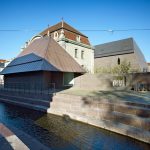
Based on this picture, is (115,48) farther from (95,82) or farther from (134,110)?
(134,110)

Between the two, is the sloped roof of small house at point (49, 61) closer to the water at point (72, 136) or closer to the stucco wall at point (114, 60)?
the water at point (72, 136)

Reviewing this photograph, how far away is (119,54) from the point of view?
130 ft

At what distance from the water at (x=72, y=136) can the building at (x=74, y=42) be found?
17.0 m

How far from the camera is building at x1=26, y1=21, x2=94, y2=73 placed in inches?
986

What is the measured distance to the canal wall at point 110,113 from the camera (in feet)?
23.0

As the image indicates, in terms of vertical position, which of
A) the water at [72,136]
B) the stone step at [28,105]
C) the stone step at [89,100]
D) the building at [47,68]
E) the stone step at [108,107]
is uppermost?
the building at [47,68]

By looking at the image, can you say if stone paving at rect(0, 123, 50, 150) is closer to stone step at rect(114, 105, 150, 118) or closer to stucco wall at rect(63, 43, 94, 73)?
stone step at rect(114, 105, 150, 118)

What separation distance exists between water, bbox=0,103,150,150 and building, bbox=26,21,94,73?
55.9 feet

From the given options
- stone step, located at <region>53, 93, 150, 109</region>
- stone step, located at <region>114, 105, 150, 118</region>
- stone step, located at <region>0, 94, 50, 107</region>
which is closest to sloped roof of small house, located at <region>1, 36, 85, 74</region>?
stone step, located at <region>0, 94, 50, 107</region>

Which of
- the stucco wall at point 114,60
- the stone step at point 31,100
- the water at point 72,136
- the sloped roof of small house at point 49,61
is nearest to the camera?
the water at point 72,136

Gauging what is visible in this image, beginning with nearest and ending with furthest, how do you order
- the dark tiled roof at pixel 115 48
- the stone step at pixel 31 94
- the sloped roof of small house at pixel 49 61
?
the stone step at pixel 31 94 < the sloped roof of small house at pixel 49 61 < the dark tiled roof at pixel 115 48

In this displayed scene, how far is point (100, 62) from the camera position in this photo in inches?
1706

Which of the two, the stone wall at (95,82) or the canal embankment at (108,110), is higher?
the stone wall at (95,82)

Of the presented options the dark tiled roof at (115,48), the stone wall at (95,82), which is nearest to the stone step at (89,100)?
the stone wall at (95,82)
